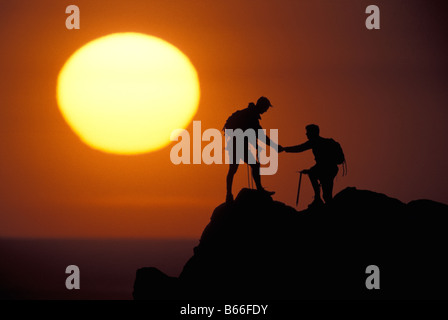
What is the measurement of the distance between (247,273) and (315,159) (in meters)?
4.84

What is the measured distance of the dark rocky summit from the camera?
874 inches

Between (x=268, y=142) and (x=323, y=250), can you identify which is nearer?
(x=323, y=250)

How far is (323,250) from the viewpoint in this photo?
22.6 meters

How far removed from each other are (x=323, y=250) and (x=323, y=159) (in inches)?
130

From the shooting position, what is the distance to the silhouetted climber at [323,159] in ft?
76.1

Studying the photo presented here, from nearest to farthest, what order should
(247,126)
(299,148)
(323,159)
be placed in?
(247,126) < (323,159) < (299,148)

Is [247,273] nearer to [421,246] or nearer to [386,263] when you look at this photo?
[386,263]

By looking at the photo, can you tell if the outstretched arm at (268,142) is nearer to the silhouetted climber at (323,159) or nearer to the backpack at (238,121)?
the backpack at (238,121)

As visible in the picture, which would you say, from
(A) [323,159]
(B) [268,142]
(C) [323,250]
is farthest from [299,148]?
(C) [323,250]

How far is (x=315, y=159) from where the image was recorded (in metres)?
23.4

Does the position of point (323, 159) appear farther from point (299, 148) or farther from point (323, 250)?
point (323, 250)

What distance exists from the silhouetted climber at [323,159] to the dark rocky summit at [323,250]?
35.9 inches
